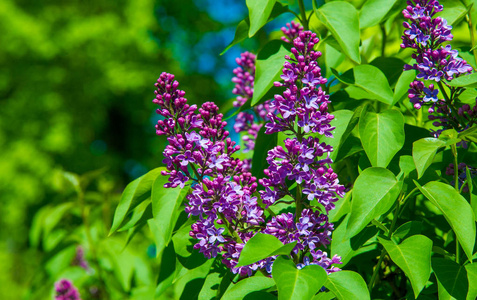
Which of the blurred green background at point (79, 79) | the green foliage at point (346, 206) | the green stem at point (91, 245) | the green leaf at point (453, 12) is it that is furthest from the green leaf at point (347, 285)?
the blurred green background at point (79, 79)

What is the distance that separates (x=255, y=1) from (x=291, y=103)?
36 centimetres

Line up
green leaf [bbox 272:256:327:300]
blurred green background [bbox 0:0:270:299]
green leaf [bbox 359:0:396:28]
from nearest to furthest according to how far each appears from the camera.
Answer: green leaf [bbox 272:256:327:300]
green leaf [bbox 359:0:396:28]
blurred green background [bbox 0:0:270:299]

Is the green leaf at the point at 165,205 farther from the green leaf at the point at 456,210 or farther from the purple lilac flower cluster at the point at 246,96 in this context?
the purple lilac flower cluster at the point at 246,96

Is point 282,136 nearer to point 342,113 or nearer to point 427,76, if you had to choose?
point 342,113

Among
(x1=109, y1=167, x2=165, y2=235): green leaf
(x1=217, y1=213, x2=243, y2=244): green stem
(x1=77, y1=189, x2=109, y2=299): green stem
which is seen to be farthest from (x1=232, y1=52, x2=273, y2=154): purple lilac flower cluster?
(x1=77, y1=189, x2=109, y2=299): green stem

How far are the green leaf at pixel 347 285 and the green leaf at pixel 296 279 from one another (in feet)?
Result: 0.17

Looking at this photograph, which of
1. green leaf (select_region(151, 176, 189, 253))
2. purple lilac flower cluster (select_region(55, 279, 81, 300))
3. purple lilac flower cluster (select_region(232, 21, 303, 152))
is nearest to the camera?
green leaf (select_region(151, 176, 189, 253))

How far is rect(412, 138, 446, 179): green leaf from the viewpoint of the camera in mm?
917

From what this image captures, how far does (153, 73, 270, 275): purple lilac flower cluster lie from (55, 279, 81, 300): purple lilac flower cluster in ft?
4.71

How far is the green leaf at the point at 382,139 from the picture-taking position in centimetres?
106

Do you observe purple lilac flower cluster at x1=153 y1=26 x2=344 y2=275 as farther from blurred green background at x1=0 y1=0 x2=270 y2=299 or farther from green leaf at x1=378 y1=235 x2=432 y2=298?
blurred green background at x1=0 y1=0 x2=270 y2=299

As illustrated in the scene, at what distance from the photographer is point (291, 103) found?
1040 millimetres

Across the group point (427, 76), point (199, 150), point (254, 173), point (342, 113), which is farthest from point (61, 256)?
point (427, 76)

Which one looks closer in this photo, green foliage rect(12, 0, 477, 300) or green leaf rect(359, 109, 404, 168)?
green foliage rect(12, 0, 477, 300)
